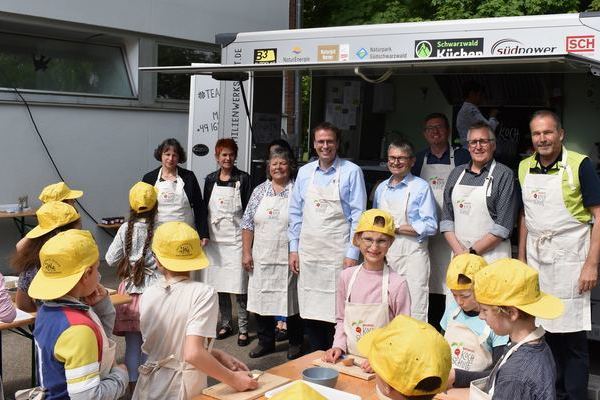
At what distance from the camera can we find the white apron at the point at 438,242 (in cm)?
517

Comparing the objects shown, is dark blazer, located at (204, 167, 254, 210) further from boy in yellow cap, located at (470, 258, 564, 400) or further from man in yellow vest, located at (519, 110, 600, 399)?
boy in yellow cap, located at (470, 258, 564, 400)

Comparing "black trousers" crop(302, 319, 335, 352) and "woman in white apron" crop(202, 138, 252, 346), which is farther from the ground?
"woman in white apron" crop(202, 138, 252, 346)

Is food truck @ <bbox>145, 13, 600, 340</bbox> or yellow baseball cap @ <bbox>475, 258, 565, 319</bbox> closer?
yellow baseball cap @ <bbox>475, 258, 565, 319</bbox>

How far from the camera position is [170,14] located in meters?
9.82

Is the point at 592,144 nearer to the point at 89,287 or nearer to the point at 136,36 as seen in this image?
the point at 89,287

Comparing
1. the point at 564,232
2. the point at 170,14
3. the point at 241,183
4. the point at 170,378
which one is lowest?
the point at 170,378

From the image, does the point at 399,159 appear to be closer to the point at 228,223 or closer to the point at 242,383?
the point at 228,223

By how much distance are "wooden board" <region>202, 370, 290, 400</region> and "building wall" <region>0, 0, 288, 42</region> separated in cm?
671

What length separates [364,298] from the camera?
3645mm

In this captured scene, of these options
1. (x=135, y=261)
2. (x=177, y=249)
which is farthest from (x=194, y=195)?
(x=177, y=249)

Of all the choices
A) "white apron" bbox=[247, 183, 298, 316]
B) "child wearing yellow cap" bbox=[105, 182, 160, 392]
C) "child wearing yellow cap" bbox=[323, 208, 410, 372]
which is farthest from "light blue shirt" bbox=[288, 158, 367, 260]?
"child wearing yellow cap" bbox=[323, 208, 410, 372]

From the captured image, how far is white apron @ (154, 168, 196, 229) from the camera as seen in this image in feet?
18.7

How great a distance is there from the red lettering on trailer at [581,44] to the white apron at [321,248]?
182 cm

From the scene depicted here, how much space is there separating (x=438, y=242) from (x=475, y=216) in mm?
636
